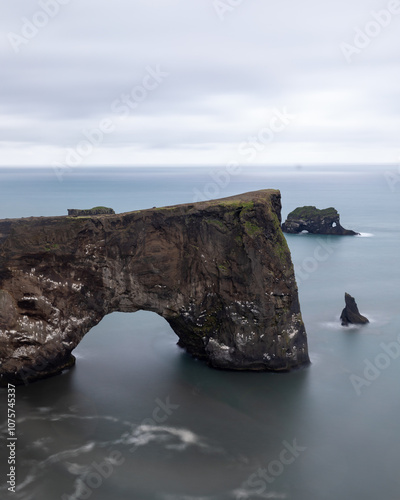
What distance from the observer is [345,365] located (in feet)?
A: 136

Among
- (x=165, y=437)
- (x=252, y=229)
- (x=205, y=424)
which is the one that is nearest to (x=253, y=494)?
(x=205, y=424)

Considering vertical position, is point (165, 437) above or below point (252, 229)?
below

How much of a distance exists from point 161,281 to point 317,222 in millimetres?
71681

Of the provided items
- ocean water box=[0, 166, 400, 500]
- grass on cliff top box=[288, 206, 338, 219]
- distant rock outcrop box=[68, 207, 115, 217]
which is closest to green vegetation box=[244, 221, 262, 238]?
ocean water box=[0, 166, 400, 500]

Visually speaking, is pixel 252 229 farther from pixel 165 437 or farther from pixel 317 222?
pixel 317 222

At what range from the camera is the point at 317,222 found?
10512 centimetres

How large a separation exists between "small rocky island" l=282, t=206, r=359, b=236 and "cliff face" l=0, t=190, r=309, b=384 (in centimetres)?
6787

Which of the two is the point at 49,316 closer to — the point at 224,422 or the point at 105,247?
the point at 105,247

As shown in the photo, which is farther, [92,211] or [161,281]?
[92,211]

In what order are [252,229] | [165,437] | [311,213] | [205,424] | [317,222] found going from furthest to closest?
[311,213], [317,222], [252,229], [205,424], [165,437]

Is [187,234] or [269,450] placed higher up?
[187,234]

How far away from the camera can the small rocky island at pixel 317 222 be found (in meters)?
105

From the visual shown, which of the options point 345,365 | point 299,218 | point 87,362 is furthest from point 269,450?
point 299,218

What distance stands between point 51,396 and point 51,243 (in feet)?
33.9
